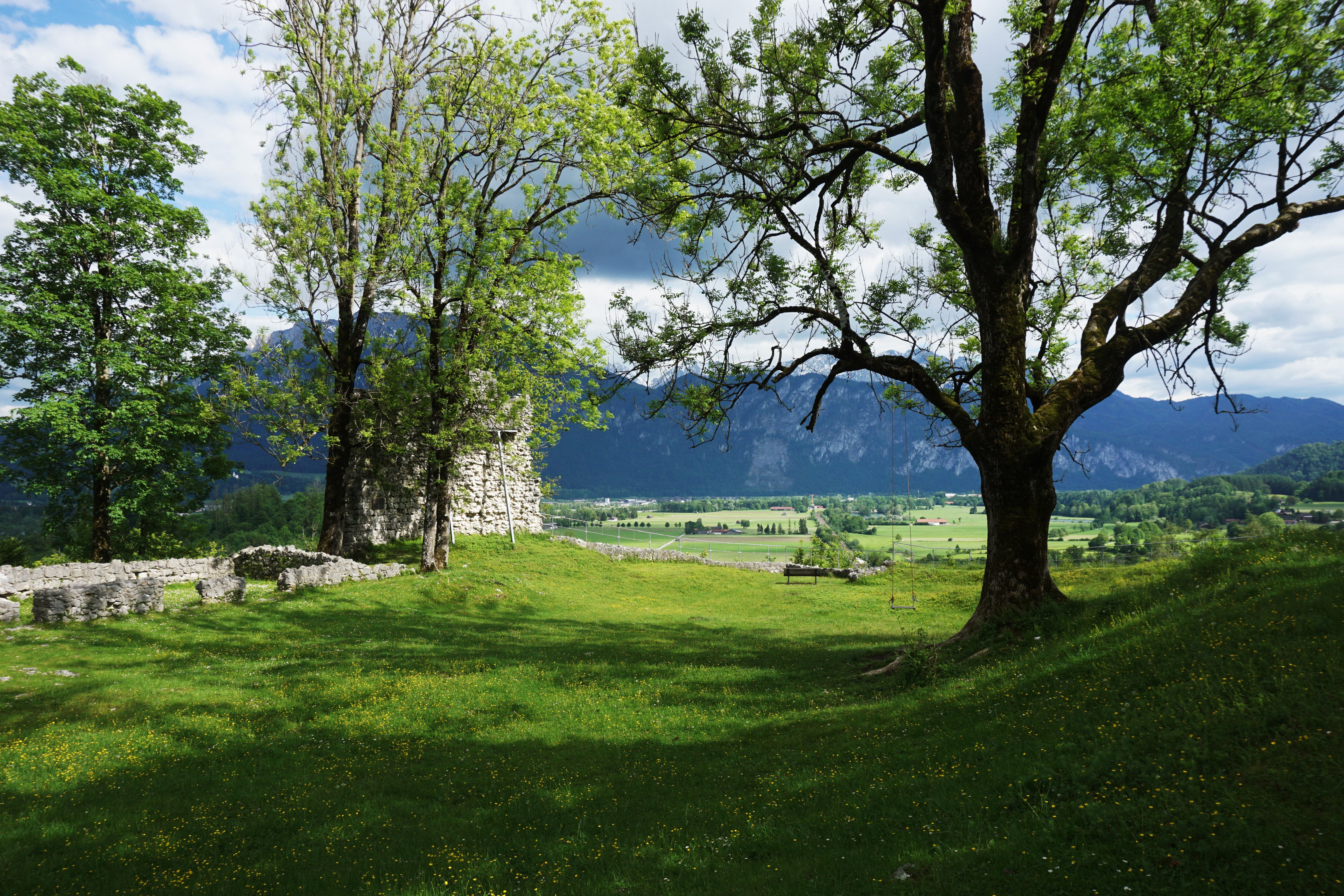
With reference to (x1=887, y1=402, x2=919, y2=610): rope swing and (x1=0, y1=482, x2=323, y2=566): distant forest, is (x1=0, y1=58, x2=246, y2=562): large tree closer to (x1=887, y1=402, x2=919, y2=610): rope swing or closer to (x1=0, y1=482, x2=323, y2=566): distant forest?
(x1=0, y1=482, x2=323, y2=566): distant forest

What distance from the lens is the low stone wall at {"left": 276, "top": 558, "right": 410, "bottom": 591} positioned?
18.7 metres

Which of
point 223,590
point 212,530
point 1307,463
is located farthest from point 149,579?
point 1307,463

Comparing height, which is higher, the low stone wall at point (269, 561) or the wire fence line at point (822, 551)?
the low stone wall at point (269, 561)

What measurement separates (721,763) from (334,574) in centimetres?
1714

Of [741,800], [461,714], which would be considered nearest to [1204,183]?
[741,800]

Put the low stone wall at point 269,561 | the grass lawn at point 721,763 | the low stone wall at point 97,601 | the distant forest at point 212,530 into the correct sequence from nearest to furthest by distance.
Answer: the grass lawn at point 721,763 < the low stone wall at point 97,601 < the low stone wall at point 269,561 < the distant forest at point 212,530

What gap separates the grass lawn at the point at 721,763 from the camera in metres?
4.54

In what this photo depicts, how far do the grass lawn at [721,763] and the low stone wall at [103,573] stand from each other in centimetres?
449

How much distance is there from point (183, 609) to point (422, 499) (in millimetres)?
13410

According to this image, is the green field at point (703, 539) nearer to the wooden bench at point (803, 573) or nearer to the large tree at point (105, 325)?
the wooden bench at point (803, 573)

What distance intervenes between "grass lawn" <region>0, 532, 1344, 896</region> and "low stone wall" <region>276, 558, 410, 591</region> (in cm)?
536

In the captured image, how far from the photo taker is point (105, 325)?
2212 centimetres

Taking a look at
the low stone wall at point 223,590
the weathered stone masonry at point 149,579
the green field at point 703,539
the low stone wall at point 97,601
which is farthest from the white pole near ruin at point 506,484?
the low stone wall at point 97,601

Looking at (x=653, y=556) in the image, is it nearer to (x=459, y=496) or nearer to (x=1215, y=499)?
(x=459, y=496)
